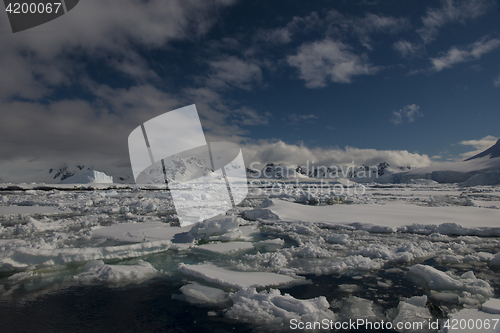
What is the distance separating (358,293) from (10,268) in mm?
5914

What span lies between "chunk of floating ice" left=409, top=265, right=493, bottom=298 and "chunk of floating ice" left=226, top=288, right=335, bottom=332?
1953 millimetres

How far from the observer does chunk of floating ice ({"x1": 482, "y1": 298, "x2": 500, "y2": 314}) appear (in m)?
2.87

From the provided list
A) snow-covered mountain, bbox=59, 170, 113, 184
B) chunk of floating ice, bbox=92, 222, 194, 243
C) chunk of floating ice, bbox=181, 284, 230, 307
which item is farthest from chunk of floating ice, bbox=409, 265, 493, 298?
snow-covered mountain, bbox=59, 170, 113, 184

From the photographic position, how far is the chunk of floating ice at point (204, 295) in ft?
11.1

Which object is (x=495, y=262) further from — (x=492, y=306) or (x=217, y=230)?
(x=217, y=230)

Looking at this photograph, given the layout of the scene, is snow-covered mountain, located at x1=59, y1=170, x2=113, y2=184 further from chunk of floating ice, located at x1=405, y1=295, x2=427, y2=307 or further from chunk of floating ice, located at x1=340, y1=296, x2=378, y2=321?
chunk of floating ice, located at x1=405, y1=295, x2=427, y2=307

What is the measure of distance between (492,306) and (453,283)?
0.71 metres

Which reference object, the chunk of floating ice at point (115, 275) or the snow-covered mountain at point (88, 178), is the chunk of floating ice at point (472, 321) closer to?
the chunk of floating ice at point (115, 275)

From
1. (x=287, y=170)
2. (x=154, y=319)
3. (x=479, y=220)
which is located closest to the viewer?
(x=154, y=319)

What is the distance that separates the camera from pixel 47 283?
13.1 ft

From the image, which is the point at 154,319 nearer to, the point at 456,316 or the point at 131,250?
the point at 131,250

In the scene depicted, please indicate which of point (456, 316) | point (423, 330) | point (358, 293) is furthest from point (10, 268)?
point (456, 316)

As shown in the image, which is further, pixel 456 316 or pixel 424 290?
pixel 424 290

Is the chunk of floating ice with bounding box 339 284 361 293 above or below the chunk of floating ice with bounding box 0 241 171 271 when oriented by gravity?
below
